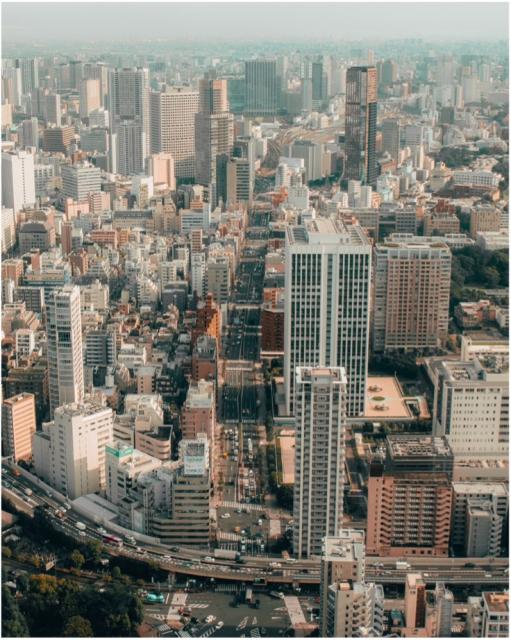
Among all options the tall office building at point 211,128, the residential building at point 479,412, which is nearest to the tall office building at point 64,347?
the residential building at point 479,412

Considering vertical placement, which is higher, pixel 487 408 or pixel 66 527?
pixel 487 408

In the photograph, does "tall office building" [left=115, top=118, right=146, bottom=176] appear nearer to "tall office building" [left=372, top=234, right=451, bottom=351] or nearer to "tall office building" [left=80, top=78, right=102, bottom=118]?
"tall office building" [left=80, top=78, right=102, bottom=118]

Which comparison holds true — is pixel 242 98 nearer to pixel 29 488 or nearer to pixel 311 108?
pixel 311 108

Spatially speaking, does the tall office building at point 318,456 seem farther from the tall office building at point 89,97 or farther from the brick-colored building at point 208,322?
the tall office building at point 89,97

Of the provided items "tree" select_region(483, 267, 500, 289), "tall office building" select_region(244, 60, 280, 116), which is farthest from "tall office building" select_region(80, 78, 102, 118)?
"tree" select_region(483, 267, 500, 289)

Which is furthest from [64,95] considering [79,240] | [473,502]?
[473,502]
